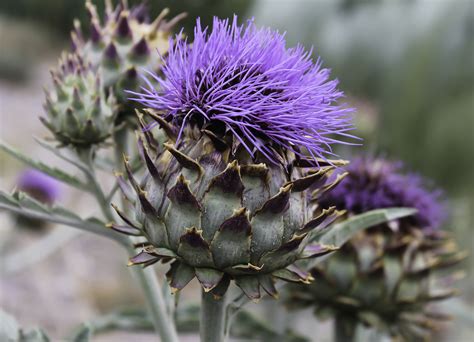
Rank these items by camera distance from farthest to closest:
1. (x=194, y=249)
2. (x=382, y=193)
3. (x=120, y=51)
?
1. (x=382, y=193)
2. (x=120, y=51)
3. (x=194, y=249)

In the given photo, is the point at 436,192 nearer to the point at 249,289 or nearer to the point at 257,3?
the point at 249,289

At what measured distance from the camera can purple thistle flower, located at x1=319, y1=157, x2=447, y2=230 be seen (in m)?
0.83

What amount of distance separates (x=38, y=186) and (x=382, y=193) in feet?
3.37

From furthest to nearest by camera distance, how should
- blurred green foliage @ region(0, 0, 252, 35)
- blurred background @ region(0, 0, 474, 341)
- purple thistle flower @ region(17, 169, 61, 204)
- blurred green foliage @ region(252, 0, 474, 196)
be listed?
blurred green foliage @ region(252, 0, 474, 196), blurred background @ region(0, 0, 474, 341), purple thistle flower @ region(17, 169, 61, 204), blurred green foliage @ region(0, 0, 252, 35)

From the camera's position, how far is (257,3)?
1.93 metres

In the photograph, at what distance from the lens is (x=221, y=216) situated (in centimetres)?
51

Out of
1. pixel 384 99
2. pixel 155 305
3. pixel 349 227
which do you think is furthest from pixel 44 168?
pixel 384 99

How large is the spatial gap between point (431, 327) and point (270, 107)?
0.44 meters

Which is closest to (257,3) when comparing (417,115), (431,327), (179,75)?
(417,115)

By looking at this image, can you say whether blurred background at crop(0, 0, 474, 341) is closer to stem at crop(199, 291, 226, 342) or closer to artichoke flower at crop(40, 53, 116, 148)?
artichoke flower at crop(40, 53, 116, 148)

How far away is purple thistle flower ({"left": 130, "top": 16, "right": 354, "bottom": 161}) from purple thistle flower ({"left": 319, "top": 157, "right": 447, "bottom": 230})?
29 centimetres

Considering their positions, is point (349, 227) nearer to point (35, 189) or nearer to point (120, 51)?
point (120, 51)

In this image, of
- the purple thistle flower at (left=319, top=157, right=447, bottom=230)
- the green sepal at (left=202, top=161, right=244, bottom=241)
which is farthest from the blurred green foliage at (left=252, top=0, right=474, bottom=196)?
the green sepal at (left=202, top=161, right=244, bottom=241)

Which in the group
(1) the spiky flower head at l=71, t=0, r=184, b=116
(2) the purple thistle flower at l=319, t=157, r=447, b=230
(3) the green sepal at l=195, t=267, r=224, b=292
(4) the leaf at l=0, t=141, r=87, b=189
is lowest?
(3) the green sepal at l=195, t=267, r=224, b=292
